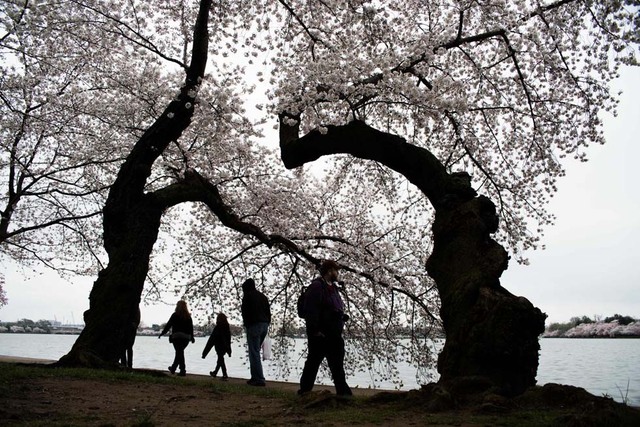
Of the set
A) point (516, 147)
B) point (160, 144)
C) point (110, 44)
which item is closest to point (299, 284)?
point (160, 144)

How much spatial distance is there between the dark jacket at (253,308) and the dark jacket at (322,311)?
8.70 ft

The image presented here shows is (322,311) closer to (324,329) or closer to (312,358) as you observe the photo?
(324,329)

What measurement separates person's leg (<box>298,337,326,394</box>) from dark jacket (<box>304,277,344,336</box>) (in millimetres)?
119

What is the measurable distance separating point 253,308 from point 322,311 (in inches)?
110

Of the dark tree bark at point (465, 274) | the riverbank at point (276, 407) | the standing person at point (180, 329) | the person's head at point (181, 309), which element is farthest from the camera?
the person's head at point (181, 309)

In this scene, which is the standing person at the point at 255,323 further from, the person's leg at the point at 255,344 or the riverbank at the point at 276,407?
the riverbank at the point at 276,407

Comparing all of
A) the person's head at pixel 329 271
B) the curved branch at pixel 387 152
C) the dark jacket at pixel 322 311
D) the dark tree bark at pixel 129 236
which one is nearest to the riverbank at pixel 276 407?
the dark jacket at pixel 322 311

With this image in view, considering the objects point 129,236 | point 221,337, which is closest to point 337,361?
point 221,337

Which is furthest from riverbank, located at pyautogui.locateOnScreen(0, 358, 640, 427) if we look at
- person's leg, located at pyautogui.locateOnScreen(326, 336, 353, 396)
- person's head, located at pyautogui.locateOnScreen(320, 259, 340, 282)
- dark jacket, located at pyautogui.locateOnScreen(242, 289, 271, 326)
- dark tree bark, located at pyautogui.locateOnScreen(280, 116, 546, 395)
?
dark jacket, located at pyautogui.locateOnScreen(242, 289, 271, 326)

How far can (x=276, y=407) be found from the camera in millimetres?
6574

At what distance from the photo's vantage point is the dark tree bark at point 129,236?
31.7 ft

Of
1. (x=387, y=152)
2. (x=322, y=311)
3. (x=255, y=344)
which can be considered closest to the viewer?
(x=322, y=311)

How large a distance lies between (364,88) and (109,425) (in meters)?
6.02

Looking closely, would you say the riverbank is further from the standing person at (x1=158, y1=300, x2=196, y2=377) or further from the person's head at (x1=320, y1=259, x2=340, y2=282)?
the standing person at (x1=158, y1=300, x2=196, y2=377)
